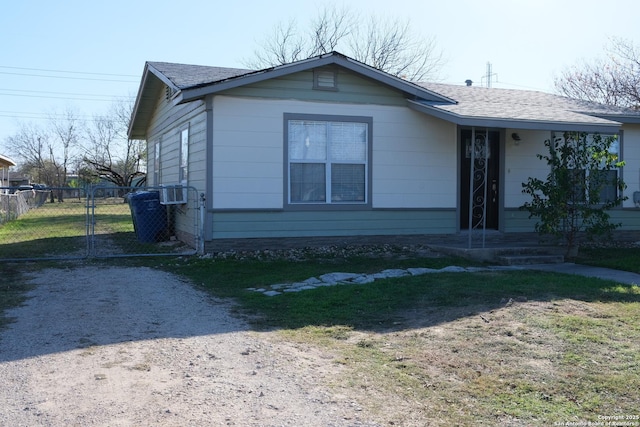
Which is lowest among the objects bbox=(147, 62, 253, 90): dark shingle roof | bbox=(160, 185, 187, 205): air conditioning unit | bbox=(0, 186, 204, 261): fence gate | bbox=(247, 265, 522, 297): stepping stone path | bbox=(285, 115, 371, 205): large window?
bbox=(247, 265, 522, 297): stepping stone path

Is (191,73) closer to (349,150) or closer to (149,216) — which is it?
(149,216)

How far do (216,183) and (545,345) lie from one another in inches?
279

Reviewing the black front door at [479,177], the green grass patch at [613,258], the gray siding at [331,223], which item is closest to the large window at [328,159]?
the gray siding at [331,223]

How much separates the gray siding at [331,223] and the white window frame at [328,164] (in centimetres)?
16

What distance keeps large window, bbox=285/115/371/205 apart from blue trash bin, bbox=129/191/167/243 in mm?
3936

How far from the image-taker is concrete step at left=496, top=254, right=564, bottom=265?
36.0 feet

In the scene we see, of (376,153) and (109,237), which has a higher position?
(376,153)

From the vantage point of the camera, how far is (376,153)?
12.0 metres

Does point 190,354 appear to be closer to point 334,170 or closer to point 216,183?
point 216,183

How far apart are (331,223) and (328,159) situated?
1.22 meters

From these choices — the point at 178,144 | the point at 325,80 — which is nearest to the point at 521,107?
the point at 325,80

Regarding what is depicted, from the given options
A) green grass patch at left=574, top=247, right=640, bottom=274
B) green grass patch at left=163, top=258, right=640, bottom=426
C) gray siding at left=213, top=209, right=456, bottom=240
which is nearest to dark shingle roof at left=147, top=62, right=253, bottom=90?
gray siding at left=213, top=209, right=456, bottom=240

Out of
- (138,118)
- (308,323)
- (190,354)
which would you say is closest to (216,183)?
(308,323)

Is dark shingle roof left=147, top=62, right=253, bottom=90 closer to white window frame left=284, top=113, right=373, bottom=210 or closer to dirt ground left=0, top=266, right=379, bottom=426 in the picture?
white window frame left=284, top=113, right=373, bottom=210
